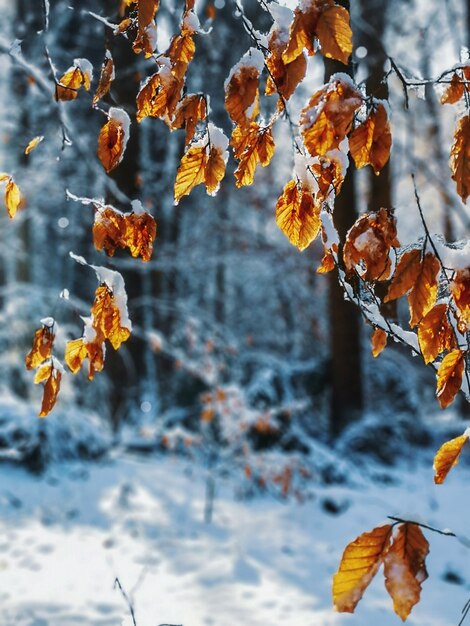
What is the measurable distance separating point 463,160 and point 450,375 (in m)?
0.48

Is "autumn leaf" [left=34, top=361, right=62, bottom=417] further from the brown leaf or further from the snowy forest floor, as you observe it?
the snowy forest floor

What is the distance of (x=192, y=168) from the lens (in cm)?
159

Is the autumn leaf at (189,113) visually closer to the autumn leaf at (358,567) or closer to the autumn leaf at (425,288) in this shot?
the autumn leaf at (425,288)

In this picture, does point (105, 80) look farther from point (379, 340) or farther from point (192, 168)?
point (379, 340)

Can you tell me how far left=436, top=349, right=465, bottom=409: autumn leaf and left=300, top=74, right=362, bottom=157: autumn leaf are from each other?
1.81 feet

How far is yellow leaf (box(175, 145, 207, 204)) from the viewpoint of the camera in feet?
5.17

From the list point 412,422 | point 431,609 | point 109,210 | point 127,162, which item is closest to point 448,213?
point 412,422

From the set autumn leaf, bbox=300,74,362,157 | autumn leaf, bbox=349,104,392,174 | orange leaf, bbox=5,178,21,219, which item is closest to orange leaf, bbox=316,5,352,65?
autumn leaf, bbox=300,74,362,157

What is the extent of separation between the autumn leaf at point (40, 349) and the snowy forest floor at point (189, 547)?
1.21 m

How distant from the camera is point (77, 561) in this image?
4.50m

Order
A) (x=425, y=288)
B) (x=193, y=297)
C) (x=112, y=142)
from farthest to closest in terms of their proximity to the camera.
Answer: (x=193, y=297)
(x=112, y=142)
(x=425, y=288)

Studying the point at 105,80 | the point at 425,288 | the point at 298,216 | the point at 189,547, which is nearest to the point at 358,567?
the point at 425,288

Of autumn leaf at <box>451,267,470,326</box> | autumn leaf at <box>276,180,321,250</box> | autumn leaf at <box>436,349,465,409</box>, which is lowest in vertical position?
autumn leaf at <box>436,349,465,409</box>

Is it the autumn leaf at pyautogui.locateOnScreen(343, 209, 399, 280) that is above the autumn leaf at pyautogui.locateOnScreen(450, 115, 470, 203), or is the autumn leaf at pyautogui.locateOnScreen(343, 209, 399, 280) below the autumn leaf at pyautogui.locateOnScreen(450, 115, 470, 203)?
below
